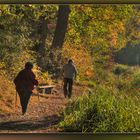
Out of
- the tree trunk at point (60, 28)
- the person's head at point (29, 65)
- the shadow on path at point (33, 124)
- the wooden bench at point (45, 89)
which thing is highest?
the tree trunk at point (60, 28)

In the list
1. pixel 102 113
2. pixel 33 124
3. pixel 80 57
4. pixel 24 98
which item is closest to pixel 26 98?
pixel 24 98

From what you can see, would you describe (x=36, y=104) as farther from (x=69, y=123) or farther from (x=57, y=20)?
(x=57, y=20)

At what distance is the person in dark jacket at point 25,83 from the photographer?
30.7ft

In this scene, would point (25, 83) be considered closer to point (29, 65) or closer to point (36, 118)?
point (29, 65)

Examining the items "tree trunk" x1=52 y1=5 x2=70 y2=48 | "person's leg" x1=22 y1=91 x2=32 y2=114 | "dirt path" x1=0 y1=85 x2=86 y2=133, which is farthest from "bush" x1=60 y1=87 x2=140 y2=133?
"tree trunk" x1=52 y1=5 x2=70 y2=48

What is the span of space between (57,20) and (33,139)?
6.22ft

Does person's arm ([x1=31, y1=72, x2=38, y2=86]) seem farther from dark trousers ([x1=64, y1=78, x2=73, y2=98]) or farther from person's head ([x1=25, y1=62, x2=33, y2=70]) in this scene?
dark trousers ([x1=64, y1=78, x2=73, y2=98])

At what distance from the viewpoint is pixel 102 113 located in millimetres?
9422

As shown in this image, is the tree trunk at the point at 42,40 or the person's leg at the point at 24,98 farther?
the tree trunk at the point at 42,40

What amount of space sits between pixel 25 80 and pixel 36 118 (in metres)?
0.62

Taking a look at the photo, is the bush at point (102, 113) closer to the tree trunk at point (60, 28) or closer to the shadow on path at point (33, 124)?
the shadow on path at point (33, 124)

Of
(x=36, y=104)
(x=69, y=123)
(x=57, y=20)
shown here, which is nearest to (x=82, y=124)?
(x=69, y=123)

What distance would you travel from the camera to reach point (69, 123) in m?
9.38

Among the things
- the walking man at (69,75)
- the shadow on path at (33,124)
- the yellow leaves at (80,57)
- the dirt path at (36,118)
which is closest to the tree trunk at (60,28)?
the yellow leaves at (80,57)
